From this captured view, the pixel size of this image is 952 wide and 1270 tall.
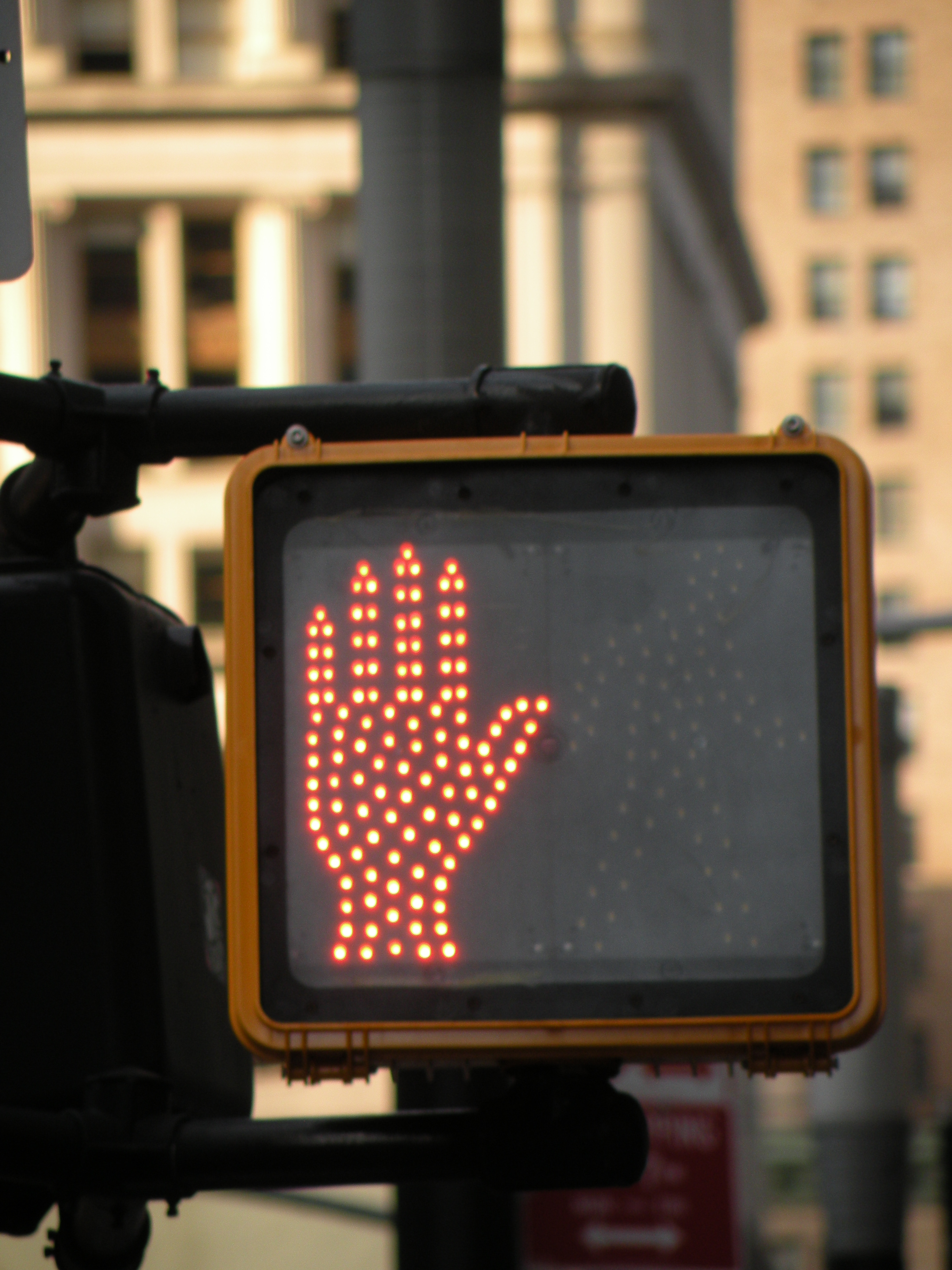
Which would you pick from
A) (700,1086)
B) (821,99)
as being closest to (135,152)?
(700,1086)

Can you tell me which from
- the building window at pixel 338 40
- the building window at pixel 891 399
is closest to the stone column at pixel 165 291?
the building window at pixel 338 40

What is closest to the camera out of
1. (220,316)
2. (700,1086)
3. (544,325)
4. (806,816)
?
(806,816)

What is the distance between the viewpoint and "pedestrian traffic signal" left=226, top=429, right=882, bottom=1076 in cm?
173

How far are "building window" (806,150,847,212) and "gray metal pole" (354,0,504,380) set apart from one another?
75.0 metres

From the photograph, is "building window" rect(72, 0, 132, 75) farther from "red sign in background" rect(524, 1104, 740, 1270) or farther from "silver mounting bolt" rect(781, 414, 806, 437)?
"silver mounting bolt" rect(781, 414, 806, 437)

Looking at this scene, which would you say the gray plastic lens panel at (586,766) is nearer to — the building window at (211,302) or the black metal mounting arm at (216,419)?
the black metal mounting arm at (216,419)

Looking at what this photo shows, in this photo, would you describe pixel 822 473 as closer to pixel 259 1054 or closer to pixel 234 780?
pixel 234 780

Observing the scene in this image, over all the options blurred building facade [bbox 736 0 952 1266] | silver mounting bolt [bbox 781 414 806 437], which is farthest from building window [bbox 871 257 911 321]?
silver mounting bolt [bbox 781 414 806 437]

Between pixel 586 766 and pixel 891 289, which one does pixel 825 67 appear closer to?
pixel 891 289

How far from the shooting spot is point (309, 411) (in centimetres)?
223

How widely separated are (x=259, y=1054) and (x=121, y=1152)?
404 mm

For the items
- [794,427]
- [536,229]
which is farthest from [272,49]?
[794,427]

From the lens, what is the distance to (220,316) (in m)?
34.2

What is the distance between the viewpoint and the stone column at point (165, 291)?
34.0m
